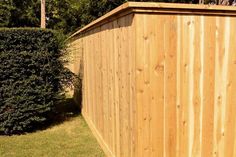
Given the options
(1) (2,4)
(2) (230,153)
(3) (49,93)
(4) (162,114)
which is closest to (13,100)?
(3) (49,93)

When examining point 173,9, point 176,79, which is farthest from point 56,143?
point 173,9

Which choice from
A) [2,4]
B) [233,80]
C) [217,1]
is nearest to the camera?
[233,80]

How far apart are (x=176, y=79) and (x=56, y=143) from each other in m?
3.52

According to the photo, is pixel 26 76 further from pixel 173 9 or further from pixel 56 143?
pixel 173 9

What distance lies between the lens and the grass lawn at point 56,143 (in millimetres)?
6035

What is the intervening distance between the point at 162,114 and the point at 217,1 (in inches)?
634

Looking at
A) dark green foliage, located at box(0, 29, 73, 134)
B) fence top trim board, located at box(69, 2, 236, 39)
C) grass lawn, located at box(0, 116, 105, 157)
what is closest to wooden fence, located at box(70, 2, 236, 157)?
fence top trim board, located at box(69, 2, 236, 39)

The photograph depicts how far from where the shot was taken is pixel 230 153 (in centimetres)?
455

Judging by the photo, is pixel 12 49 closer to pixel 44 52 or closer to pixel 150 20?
pixel 44 52

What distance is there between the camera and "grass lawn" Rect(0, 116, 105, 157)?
604 cm

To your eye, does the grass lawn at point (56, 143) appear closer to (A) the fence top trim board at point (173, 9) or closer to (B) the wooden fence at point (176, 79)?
(B) the wooden fence at point (176, 79)

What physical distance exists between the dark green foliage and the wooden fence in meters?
3.18

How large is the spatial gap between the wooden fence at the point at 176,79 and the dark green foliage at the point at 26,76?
3179mm

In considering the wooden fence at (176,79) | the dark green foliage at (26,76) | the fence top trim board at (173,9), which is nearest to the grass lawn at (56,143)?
the dark green foliage at (26,76)
